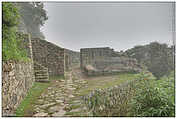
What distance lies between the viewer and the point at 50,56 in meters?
7.38

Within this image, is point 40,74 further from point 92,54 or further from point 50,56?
point 92,54

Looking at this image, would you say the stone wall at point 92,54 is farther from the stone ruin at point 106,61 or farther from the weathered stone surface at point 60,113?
the weathered stone surface at point 60,113

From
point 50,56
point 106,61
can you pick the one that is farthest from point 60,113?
point 106,61

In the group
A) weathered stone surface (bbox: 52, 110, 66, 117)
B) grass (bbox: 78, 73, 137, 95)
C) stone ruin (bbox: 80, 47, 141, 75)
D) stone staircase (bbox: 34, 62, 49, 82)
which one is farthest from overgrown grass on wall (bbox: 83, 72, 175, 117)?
stone ruin (bbox: 80, 47, 141, 75)

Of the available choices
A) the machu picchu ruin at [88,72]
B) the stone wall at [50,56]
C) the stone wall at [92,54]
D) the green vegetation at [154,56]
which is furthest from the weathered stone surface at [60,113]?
the stone wall at [92,54]

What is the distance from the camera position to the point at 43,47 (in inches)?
287

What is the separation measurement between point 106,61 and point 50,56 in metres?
3.97

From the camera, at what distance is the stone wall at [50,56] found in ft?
23.8

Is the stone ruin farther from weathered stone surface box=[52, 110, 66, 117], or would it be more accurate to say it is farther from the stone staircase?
weathered stone surface box=[52, 110, 66, 117]

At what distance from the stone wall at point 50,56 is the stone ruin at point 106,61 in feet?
6.13

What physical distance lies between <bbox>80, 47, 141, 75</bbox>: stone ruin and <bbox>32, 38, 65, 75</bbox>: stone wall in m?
1.87

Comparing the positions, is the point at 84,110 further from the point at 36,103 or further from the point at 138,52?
the point at 138,52

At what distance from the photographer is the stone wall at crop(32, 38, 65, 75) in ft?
23.8

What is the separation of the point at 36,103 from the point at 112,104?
169 cm
